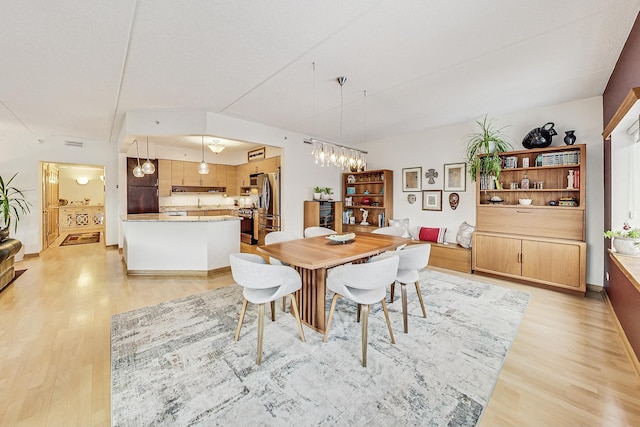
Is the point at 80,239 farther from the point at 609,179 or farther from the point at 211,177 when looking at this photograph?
the point at 609,179

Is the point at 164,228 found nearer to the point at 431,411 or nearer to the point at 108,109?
the point at 108,109

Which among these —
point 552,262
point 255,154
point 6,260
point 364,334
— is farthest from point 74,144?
point 552,262

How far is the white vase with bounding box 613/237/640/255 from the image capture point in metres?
2.17

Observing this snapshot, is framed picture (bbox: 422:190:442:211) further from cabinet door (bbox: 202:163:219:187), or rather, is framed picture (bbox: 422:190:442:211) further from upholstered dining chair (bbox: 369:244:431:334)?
cabinet door (bbox: 202:163:219:187)

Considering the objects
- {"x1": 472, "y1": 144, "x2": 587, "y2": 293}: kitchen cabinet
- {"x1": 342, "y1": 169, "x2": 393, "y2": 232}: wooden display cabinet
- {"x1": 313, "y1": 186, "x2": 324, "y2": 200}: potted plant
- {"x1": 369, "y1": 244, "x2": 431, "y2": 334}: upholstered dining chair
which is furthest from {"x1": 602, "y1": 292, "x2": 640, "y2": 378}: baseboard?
{"x1": 313, "y1": 186, "x2": 324, "y2": 200}: potted plant

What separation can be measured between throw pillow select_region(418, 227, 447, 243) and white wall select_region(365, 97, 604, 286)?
15 centimetres

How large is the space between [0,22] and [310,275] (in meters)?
3.15

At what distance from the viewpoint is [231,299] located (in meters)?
3.30

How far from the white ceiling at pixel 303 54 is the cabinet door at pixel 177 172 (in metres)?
2.82

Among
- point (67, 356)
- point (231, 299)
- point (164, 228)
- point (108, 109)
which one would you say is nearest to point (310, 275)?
point (231, 299)

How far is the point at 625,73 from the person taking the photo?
7.77ft

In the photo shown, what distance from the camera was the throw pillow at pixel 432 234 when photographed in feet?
16.4

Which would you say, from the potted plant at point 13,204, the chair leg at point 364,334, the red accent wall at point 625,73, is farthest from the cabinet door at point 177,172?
the red accent wall at point 625,73

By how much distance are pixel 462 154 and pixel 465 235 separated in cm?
150
